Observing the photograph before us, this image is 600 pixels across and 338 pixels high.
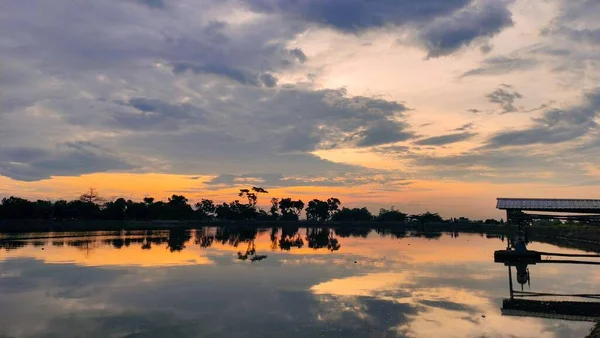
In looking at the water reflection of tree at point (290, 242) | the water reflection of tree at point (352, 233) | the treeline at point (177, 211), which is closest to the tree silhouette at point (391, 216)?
the treeline at point (177, 211)

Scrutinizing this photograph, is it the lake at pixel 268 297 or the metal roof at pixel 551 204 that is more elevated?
the metal roof at pixel 551 204

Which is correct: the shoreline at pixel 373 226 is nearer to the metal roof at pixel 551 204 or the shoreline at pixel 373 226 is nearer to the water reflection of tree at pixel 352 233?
the metal roof at pixel 551 204

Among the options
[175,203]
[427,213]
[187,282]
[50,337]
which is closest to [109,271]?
[187,282]

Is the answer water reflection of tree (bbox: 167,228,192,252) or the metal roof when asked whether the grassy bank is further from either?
water reflection of tree (bbox: 167,228,192,252)

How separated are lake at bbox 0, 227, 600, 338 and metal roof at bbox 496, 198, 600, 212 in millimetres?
4478

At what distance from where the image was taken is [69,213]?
121m

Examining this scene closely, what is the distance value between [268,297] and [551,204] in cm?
2600

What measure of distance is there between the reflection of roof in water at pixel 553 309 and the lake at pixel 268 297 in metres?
0.57

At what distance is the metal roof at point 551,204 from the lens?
32381 millimetres

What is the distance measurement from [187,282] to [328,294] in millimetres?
8067

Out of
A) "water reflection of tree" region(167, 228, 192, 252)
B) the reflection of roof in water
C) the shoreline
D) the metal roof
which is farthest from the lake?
the shoreline

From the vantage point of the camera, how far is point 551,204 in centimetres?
3372

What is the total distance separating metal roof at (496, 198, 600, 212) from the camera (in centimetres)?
3238

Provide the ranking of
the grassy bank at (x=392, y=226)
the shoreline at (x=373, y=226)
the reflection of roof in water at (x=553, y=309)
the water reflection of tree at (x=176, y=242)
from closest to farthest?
the reflection of roof in water at (x=553, y=309)
the water reflection of tree at (x=176, y=242)
the grassy bank at (x=392, y=226)
the shoreline at (x=373, y=226)
